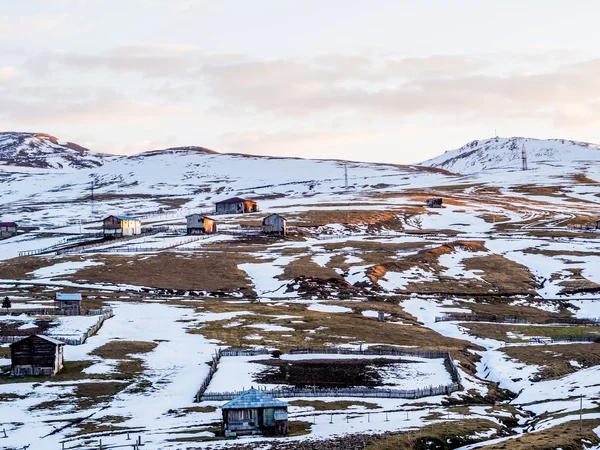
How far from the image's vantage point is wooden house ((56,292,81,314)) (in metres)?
84.3

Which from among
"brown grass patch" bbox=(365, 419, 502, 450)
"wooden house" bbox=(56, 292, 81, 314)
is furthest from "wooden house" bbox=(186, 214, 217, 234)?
"brown grass patch" bbox=(365, 419, 502, 450)

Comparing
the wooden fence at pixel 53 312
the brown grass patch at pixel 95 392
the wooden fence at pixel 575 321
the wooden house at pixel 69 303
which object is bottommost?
the wooden fence at pixel 575 321

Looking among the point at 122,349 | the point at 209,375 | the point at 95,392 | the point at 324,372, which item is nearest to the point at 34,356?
the point at 95,392

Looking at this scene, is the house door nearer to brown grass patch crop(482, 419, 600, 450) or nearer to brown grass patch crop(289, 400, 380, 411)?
brown grass patch crop(289, 400, 380, 411)

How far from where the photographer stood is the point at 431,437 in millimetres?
44500

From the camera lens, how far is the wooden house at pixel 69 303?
277 feet

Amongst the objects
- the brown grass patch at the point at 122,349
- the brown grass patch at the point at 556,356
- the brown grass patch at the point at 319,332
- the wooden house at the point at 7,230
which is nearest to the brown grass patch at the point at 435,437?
the brown grass patch at the point at 556,356

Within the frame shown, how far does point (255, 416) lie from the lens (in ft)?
156

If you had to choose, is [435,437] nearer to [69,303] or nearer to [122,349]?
[122,349]

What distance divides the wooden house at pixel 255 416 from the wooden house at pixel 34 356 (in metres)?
20.5

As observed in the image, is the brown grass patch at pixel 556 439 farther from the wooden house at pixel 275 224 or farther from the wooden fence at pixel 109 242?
the wooden house at pixel 275 224

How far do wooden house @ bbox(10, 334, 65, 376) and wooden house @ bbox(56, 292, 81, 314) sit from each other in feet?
72.1

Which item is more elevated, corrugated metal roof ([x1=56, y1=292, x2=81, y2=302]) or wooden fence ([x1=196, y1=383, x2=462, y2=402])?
corrugated metal roof ([x1=56, y1=292, x2=81, y2=302])

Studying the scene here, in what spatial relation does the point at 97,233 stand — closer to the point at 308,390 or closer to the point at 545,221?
the point at 545,221
